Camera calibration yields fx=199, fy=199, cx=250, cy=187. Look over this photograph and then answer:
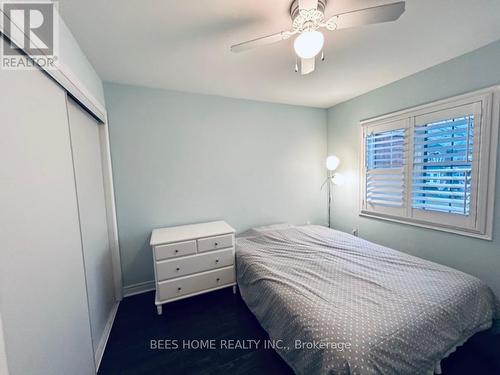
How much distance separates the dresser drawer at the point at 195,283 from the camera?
6.37ft

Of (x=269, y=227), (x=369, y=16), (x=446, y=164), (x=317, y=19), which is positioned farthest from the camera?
(x=269, y=227)

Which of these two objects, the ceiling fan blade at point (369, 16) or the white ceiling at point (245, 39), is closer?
the ceiling fan blade at point (369, 16)

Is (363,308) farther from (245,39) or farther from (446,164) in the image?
(245,39)

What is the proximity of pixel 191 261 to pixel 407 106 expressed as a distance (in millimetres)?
2858

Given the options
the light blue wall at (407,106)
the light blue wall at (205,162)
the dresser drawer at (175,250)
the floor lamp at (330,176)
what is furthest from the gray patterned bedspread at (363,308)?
the floor lamp at (330,176)

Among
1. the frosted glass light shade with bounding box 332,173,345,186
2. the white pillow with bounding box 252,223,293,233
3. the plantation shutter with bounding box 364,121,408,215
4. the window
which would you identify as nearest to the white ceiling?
the window

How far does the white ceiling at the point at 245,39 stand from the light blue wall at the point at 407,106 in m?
0.13

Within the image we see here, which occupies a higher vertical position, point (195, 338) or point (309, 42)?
point (309, 42)

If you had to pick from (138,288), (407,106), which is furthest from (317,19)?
(138,288)

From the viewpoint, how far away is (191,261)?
2021 mm

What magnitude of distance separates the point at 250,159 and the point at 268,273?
5.19ft

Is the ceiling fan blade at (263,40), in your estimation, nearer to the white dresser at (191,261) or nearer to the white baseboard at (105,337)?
the white dresser at (191,261)

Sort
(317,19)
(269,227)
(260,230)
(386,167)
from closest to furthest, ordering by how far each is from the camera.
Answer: (317,19) < (386,167) < (260,230) < (269,227)

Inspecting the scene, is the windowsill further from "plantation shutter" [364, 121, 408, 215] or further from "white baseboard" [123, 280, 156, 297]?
"white baseboard" [123, 280, 156, 297]
